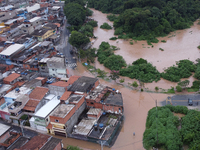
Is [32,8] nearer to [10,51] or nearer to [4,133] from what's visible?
[10,51]

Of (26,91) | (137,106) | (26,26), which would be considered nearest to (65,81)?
(26,91)

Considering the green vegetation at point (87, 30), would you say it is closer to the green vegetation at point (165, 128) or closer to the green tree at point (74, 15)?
the green tree at point (74, 15)

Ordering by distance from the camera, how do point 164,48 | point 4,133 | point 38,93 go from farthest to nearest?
point 164,48 < point 38,93 < point 4,133

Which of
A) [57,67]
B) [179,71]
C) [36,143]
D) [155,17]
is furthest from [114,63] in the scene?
[155,17]

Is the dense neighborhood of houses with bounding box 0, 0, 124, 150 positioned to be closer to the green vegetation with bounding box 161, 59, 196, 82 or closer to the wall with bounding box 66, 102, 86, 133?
the wall with bounding box 66, 102, 86, 133

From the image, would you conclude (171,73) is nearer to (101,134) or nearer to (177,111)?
(177,111)

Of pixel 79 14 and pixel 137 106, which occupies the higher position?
pixel 79 14

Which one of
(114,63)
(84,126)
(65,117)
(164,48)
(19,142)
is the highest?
(65,117)
